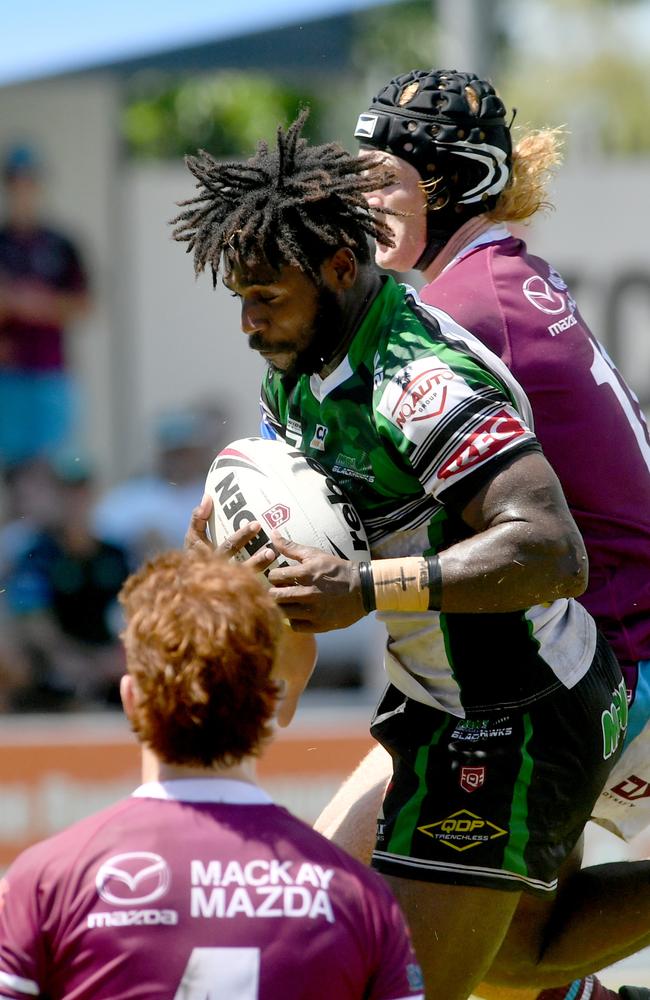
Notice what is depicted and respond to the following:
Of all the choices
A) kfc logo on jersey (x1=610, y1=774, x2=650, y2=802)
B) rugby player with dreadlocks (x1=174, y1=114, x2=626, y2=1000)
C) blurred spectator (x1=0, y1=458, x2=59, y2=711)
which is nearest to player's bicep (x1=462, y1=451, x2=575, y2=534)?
rugby player with dreadlocks (x1=174, y1=114, x2=626, y2=1000)

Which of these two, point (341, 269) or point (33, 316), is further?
point (33, 316)

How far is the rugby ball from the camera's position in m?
3.62

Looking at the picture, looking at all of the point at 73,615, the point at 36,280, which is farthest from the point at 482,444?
the point at 36,280

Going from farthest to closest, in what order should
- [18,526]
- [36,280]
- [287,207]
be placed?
1. [36,280]
2. [18,526]
3. [287,207]

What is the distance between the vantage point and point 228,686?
9.00ft

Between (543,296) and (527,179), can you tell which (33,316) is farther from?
(543,296)

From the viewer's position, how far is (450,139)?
408 centimetres

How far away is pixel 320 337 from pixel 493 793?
3.61ft

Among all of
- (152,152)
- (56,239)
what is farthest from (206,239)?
(152,152)

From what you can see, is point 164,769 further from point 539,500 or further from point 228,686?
point 539,500

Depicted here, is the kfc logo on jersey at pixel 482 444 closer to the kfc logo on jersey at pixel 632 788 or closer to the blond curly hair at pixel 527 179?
the blond curly hair at pixel 527 179

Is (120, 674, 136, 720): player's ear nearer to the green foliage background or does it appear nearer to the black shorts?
the black shorts

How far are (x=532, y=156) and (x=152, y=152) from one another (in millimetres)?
26087

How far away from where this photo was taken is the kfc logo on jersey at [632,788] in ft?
13.8
